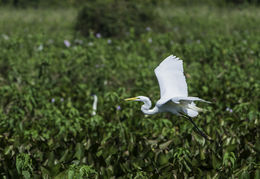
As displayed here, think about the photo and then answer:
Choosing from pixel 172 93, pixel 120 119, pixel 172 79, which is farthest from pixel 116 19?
pixel 172 93

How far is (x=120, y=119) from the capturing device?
3.53 m

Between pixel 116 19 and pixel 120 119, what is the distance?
465 cm

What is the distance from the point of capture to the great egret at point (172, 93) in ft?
8.35

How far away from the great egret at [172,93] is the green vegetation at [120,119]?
30 centimetres

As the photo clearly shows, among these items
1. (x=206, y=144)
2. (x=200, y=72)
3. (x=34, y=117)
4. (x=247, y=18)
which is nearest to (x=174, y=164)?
(x=206, y=144)

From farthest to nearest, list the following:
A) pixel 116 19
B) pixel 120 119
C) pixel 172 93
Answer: pixel 116 19 < pixel 120 119 < pixel 172 93

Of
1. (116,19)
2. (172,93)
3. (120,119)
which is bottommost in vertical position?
(120,119)

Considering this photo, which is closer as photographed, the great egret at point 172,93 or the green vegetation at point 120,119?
the great egret at point 172,93

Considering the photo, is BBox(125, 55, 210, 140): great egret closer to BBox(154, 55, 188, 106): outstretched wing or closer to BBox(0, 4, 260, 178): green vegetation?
BBox(154, 55, 188, 106): outstretched wing

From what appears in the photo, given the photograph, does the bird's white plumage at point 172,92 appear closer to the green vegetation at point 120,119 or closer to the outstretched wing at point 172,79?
the outstretched wing at point 172,79

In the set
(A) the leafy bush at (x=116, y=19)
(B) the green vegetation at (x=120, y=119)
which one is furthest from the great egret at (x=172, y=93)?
(A) the leafy bush at (x=116, y=19)

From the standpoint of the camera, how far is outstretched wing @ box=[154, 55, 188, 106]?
2.63 metres

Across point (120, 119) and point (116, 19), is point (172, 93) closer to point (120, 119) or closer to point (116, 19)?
point (120, 119)

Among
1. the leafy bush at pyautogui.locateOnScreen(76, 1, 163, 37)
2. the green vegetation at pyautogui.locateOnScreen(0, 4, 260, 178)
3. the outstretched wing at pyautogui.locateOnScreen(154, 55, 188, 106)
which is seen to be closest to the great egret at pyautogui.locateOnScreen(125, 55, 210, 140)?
the outstretched wing at pyautogui.locateOnScreen(154, 55, 188, 106)
